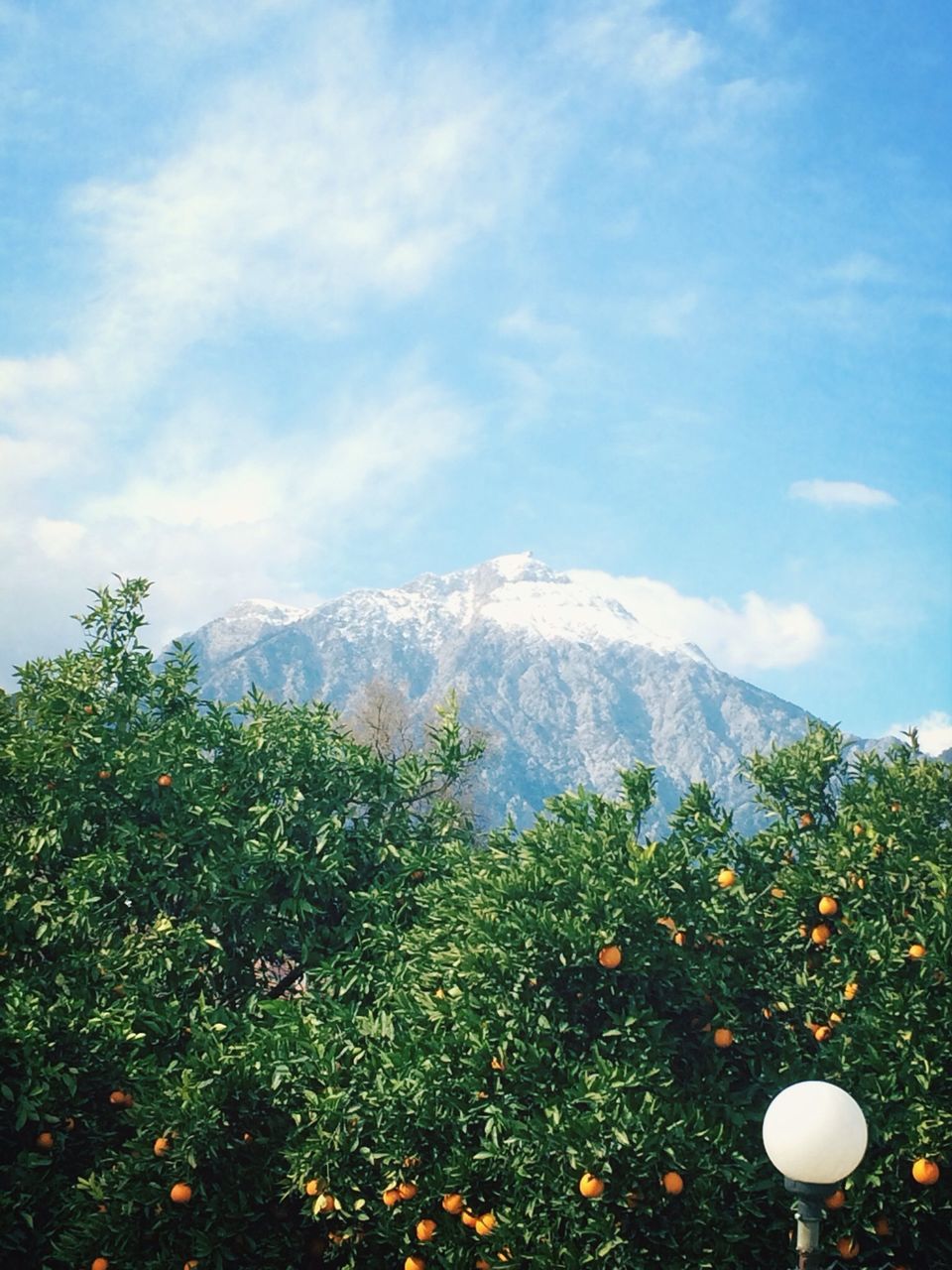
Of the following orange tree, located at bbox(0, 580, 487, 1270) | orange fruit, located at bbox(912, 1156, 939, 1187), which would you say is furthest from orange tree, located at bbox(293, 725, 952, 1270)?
orange tree, located at bbox(0, 580, 487, 1270)

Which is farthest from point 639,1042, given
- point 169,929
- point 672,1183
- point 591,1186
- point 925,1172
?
point 169,929

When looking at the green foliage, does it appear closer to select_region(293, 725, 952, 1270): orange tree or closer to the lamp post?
select_region(293, 725, 952, 1270): orange tree

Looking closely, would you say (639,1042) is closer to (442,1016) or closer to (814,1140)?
(442,1016)

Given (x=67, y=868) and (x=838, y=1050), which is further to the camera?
(x=67, y=868)

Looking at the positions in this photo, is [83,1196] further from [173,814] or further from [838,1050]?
[838,1050]

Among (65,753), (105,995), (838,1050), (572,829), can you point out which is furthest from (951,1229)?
(65,753)

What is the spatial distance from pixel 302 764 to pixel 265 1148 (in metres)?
3.12

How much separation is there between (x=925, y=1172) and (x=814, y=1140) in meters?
1.56

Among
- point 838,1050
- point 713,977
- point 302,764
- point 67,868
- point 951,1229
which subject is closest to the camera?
point 951,1229

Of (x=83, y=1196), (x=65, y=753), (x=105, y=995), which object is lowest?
(x=83, y=1196)

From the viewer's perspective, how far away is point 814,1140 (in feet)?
14.5

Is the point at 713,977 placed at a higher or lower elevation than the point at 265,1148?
higher

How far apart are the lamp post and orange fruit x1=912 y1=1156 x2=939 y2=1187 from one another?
1228 mm

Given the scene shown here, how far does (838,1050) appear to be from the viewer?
6.22 meters
